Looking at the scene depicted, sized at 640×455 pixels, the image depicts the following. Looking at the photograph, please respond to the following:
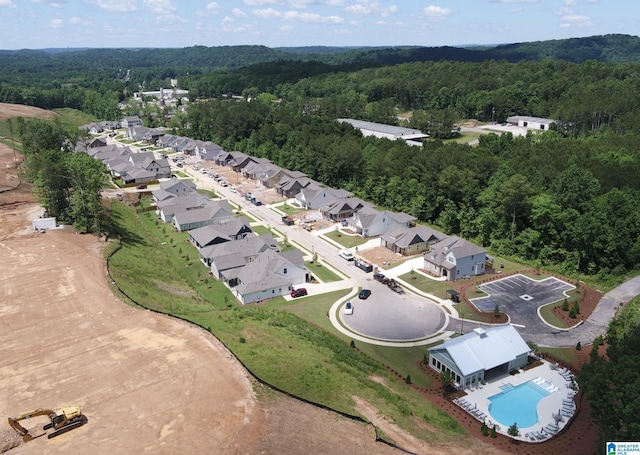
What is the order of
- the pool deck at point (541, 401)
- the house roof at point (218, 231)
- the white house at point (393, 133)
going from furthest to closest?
1. the white house at point (393, 133)
2. the house roof at point (218, 231)
3. the pool deck at point (541, 401)

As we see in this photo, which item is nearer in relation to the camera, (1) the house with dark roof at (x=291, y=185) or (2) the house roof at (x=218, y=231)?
(2) the house roof at (x=218, y=231)

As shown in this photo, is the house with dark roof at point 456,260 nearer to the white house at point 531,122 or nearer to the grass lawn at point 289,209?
the grass lawn at point 289,209

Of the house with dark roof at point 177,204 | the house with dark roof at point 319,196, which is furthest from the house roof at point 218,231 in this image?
the house with dark roof at point 319,196

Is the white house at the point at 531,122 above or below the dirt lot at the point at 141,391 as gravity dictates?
above

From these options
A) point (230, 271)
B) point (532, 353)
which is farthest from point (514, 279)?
point (230, 271)

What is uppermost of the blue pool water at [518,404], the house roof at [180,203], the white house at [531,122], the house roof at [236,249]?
the white house at [531,122]

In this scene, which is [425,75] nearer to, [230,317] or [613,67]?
[613,67]

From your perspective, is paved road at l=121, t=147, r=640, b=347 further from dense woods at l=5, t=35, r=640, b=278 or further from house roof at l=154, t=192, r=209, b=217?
house roof at l=154, t=192, r=209, b=217
